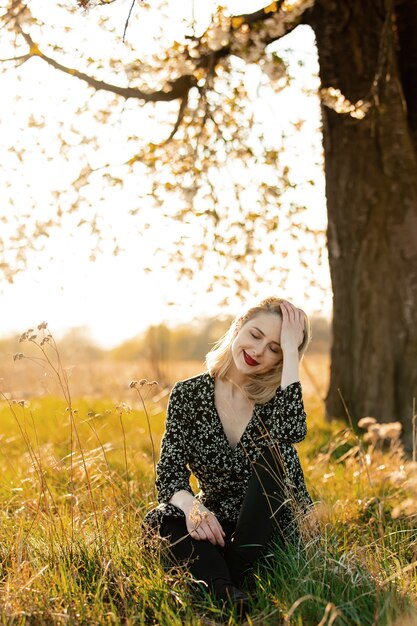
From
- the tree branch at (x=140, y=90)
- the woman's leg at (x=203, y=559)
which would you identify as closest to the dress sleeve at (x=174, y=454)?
the woman's leg at (x=203, y=559)

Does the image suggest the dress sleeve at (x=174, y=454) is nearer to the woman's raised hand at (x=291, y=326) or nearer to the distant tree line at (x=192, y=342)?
the woman's raised hand at (x=291, y=326)

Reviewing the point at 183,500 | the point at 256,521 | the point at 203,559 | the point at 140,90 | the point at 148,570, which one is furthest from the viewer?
the point at 140,90

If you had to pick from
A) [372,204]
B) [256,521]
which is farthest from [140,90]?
[256,521]

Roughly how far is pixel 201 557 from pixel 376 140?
450 centimetres

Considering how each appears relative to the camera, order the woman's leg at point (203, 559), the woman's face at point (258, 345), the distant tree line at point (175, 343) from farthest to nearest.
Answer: the distant tree line at point (175, 343) → the woman's face at point (258, 345) → the woman's leg at point (203, 559)

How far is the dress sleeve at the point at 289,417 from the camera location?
3.79 m

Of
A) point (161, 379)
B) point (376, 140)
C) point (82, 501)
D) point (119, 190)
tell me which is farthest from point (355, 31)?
point (161, 379)

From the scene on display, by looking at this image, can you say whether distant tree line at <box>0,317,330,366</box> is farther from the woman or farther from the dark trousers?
the dark trousers

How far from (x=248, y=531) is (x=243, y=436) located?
0.58 meters

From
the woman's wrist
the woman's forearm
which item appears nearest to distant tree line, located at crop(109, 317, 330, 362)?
the woman's forearm

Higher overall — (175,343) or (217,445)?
(217,445)

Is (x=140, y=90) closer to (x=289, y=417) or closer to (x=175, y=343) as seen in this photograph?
(x=289, y=417)

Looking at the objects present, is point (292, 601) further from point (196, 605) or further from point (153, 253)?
point (153, 253)

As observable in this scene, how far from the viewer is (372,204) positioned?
6.84 m
